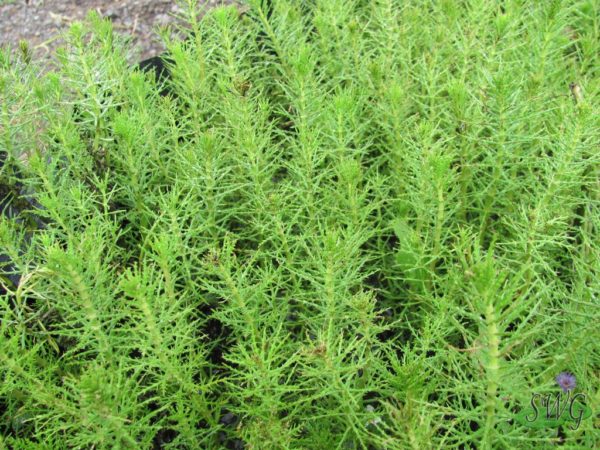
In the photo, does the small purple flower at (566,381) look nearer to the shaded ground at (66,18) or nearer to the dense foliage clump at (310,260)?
the dense foliage clump at (310,260)

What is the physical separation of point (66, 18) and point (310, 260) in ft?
8.44

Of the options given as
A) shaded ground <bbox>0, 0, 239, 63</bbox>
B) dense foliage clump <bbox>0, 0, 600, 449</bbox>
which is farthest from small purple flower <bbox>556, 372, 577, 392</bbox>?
shaded ground <bbox>0, 0, 239, 63</bbox>

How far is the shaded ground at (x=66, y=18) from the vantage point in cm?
338

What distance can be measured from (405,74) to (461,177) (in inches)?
21.2

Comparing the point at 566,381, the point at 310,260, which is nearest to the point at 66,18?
the point at 310,260

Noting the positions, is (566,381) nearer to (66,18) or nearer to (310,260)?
(310,260)

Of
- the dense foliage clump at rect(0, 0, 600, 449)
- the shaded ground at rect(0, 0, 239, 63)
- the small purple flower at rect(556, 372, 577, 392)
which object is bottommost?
the small purple flower at rect(556, 372, 577, 392)

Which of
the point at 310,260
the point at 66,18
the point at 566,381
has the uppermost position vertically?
the point at 66,18

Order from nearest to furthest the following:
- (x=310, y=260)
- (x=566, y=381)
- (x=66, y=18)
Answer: (x=566, y=381) → (x=310, y=260) → (x=66, y=18)

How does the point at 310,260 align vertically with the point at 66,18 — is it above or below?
below

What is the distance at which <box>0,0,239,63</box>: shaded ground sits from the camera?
11.1 feet

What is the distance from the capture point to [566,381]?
151cm

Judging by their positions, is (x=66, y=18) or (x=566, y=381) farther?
(x=66, y=18)

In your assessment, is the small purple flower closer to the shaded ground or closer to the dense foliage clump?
the dense foliage clump
